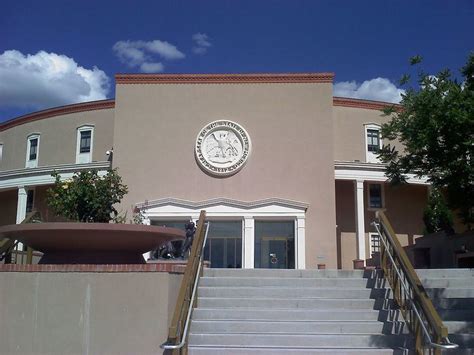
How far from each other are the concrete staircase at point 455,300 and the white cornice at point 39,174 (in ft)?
82.9

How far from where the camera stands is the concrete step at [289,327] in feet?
29.7

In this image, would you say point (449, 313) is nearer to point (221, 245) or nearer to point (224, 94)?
point (221, 245)

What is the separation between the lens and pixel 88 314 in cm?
829

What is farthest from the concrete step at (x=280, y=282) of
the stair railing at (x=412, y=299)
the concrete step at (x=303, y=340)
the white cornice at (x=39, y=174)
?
the white cornice at (x=39, y=174)

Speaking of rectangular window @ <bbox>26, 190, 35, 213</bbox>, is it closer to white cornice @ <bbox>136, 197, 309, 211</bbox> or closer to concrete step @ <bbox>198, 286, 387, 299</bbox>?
white cornice @ <bbox>136, 197, 309, 211</bbox>

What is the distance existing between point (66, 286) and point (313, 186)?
74.5 ft

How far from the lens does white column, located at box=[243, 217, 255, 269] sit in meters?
29.3

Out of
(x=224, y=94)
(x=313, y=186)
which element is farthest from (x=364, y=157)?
(x=224, y=94)

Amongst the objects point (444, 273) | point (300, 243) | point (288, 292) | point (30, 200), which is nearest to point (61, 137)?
point (30, 200)

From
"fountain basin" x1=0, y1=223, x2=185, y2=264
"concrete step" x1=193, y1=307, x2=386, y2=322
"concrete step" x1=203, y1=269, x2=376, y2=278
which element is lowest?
"concrete step" x1=193, y1=307, x2=386, y2=322

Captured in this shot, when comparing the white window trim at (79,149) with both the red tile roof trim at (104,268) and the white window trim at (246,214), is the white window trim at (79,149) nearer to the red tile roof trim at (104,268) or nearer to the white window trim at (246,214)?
the white window trim at (246,214)

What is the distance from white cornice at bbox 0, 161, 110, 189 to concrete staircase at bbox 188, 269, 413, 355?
24.5 meters

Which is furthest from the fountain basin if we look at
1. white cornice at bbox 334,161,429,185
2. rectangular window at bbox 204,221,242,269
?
white cornice at bbox 334,161,429,185

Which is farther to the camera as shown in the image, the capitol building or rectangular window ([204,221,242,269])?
rectangular window ([204,221,242,269])
